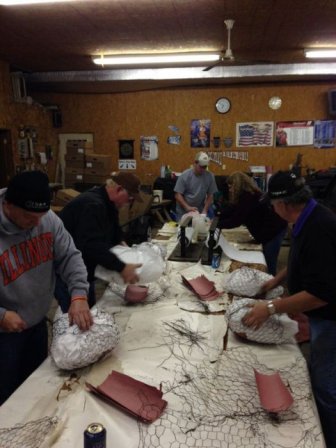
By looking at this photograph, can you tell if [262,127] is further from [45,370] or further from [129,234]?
[45,370]

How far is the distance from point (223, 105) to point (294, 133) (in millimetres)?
1475

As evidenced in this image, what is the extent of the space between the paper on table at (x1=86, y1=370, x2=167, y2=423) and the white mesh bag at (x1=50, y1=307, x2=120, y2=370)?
12cm

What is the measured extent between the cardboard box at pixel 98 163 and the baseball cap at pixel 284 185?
592cm

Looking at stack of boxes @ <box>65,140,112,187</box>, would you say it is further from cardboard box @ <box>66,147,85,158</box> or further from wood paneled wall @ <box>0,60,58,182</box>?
wood paneled wall @ <box>0,60,58,182</box>

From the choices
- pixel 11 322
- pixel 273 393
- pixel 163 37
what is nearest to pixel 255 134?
pixel 163 37

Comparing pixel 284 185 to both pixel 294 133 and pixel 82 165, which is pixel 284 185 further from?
pixel 82 165

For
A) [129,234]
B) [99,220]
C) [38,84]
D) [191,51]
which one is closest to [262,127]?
[191,51]

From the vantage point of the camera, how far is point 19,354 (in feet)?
5.54

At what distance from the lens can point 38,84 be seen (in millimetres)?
7535

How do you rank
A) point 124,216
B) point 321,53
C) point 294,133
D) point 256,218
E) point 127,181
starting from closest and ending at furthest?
point 127,181, point 256,218, point 321,53, point 124,216, point 294,133

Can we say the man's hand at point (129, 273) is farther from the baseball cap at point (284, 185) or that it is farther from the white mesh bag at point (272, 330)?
the baseball cap at point (284, 185)

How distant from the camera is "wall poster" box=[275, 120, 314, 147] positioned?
7223 mm

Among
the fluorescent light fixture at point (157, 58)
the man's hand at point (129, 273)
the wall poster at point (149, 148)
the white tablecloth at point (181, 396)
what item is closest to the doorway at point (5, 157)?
the fluorescent light fixture at point (157, 58)

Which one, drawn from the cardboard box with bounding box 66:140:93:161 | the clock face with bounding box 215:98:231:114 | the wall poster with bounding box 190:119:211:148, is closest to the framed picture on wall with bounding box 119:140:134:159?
the cardboard box with bounding box 66:140:93:161
